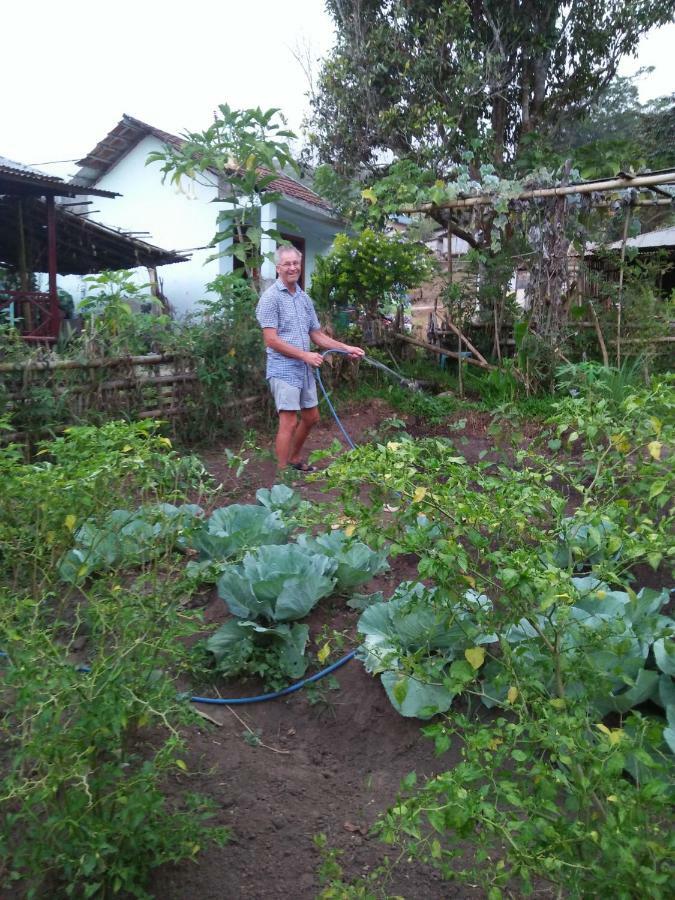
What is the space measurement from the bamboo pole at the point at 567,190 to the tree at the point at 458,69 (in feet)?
13.9

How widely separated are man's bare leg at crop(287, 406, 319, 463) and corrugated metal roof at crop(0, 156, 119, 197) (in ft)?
20.7

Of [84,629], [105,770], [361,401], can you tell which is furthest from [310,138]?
[105,770]

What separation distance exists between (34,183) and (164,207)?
12.3 ft

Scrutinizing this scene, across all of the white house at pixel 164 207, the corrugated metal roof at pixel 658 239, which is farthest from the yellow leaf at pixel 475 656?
the corrugated metal roof at pixel 658 239

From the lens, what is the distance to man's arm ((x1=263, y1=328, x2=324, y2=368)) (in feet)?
15.6

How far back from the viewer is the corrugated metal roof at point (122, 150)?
1295cm

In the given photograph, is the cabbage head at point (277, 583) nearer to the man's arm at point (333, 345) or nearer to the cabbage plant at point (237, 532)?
the cabbage plant at point (237, 532)

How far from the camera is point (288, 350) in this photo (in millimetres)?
4840

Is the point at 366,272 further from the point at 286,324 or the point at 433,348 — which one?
the point at 286,324

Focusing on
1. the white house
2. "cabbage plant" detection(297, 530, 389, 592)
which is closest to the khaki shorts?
"cabbage plant" detection(297, 530, 389, 592)

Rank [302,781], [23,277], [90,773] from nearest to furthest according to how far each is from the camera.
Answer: [90,773]
[302,781]
[23,277]

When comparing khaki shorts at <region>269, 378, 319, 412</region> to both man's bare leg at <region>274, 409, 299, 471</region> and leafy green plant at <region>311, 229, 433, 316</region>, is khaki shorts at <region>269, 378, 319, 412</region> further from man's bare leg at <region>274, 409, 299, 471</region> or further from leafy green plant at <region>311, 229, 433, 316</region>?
leafy green plant at <region>311, 229, 433, 316</region>

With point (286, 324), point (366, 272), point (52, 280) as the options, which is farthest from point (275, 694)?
point (52, 280)

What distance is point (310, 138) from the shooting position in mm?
13391
